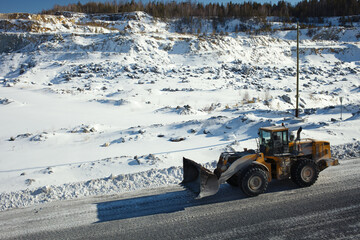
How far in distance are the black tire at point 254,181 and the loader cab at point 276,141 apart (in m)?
0.79

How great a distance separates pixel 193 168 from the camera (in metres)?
7.70

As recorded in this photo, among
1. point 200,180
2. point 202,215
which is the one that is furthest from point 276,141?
point 202,215

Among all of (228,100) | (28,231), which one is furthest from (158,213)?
(228,100)

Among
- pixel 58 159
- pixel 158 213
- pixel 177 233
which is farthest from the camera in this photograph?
pixel 58 159

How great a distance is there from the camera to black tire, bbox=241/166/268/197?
7.11 meters

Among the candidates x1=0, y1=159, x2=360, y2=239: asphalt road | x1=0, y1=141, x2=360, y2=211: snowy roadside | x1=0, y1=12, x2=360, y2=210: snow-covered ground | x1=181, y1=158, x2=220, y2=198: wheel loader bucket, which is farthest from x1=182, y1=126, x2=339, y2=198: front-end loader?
x1=0, y1=12, x2=360, y2=210: snow-covered ground

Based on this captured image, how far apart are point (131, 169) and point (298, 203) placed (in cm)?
572

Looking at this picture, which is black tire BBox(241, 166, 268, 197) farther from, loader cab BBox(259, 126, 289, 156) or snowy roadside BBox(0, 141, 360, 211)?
snowy roadside BBox(0, 141, 360, 211)

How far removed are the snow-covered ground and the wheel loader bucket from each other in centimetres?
127

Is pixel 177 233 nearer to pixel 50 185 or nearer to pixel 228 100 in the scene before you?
pixel 50 185

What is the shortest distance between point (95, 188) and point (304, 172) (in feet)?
20.6

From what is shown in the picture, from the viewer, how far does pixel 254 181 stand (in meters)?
7.25

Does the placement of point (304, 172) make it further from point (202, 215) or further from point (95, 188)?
point (95, 188)

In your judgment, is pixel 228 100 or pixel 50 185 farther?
pixel 228 100
